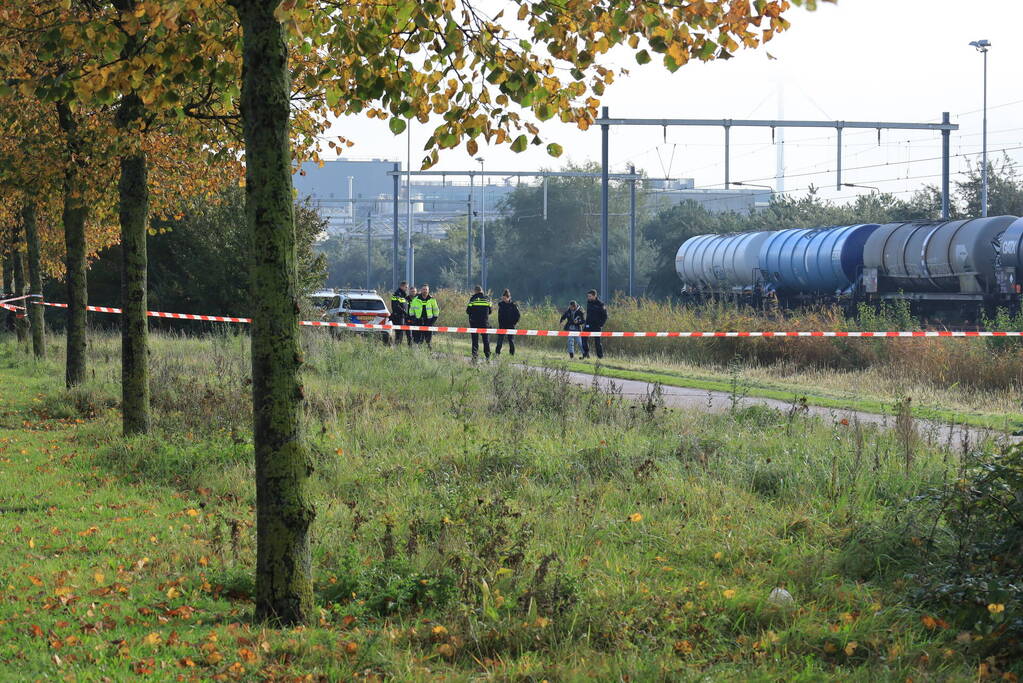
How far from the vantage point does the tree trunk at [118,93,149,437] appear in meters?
11.5

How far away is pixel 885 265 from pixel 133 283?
26.9m

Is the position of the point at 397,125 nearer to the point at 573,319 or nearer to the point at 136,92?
→ the point at 136,92

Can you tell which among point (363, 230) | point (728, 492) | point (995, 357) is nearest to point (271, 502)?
point (728, 492)

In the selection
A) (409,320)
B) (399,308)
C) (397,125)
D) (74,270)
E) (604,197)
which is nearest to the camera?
(397,125)

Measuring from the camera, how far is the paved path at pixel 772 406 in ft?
34.1

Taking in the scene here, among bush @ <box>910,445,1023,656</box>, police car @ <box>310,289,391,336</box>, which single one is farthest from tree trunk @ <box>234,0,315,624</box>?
police car @ <box>310,289,391,336</box>

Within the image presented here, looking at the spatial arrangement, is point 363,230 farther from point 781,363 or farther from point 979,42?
point 781,363

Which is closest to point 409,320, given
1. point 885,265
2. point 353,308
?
point 353,308

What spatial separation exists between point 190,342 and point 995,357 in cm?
1452

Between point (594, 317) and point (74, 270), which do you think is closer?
point (74, 270)

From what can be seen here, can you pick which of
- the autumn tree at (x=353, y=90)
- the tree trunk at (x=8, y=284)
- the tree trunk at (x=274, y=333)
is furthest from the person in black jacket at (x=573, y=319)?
the tree trunk at (x=274, y=333)

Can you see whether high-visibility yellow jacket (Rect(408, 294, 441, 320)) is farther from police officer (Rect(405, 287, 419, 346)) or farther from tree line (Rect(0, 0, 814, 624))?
tree line (Rect(0, 0, 814, 624))

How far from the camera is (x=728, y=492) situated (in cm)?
773

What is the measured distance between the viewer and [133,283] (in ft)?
37.7
